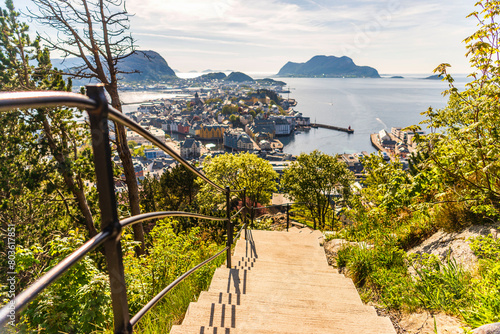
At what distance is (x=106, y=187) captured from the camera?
825 millimetres

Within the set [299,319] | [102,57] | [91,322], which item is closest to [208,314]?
[299,319]

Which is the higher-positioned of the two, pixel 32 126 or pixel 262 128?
pixel 32 126

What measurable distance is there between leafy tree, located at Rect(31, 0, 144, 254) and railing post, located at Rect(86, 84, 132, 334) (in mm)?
6102

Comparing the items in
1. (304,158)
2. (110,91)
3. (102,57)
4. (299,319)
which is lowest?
(304,158)

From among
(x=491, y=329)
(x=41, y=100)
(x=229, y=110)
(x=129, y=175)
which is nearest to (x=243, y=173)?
(x=129, y=175)

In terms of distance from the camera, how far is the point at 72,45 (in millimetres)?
6828

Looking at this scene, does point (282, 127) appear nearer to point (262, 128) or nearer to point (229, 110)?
point (262, 128)

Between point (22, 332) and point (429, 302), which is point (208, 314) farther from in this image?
point (429, 302)

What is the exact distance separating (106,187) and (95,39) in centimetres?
728

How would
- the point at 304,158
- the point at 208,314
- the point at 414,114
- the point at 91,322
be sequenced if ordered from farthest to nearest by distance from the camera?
1. the point at 414,114
2. the point at 304,158
3. the point at 91,322
4. the point at 208,314

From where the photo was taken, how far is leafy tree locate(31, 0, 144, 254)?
21.6 ft

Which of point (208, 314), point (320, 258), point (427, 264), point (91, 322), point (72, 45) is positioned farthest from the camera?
A: point (72, 45)

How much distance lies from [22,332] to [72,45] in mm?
6631

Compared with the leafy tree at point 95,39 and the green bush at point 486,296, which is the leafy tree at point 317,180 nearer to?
the leafy tree at point 95,39
